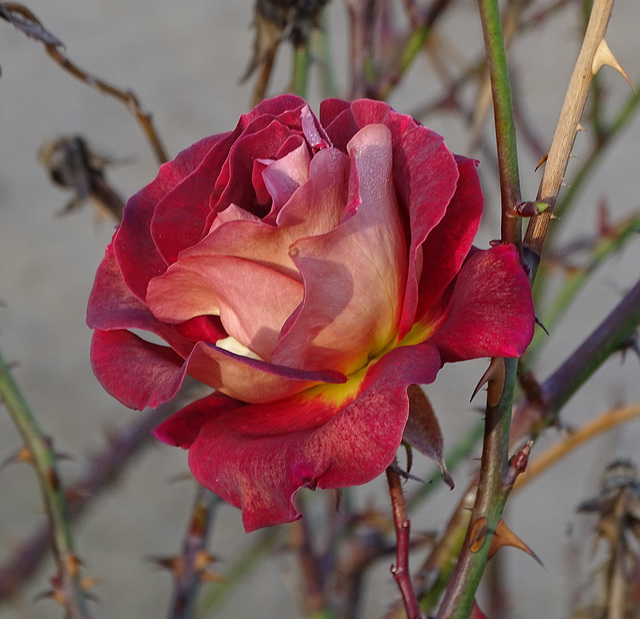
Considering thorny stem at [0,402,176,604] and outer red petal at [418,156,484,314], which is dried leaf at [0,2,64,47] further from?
thorny stem at [0,402,176,604]

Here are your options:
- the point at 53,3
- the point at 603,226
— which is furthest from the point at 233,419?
the point at 53,3

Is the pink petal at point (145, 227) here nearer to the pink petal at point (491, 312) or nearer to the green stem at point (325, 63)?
the pink petal at point (491, 312)

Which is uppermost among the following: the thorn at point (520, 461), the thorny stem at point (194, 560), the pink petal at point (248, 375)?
the thorny stem at point (194, 560)

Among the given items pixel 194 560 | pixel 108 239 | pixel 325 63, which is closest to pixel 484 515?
pixel 194 560

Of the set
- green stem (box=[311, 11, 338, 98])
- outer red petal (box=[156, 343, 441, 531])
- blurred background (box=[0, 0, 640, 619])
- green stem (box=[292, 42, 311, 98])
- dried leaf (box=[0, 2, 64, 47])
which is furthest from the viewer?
blurred background (box=[0, 0, 640, 619])

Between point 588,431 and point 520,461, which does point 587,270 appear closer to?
point 588,431

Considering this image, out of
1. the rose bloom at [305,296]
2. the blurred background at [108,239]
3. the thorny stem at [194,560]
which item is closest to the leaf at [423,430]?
the rose bloom at [305,296]

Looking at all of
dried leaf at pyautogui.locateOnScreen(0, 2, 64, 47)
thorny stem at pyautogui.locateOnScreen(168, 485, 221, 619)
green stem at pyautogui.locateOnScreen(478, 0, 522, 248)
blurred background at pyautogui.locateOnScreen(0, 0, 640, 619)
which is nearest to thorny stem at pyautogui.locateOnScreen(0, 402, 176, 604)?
blurred background at pyautogui.locateOnScreen(0, 0, 640, 619)

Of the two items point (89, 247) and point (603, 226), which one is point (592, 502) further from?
point (89, 247)
